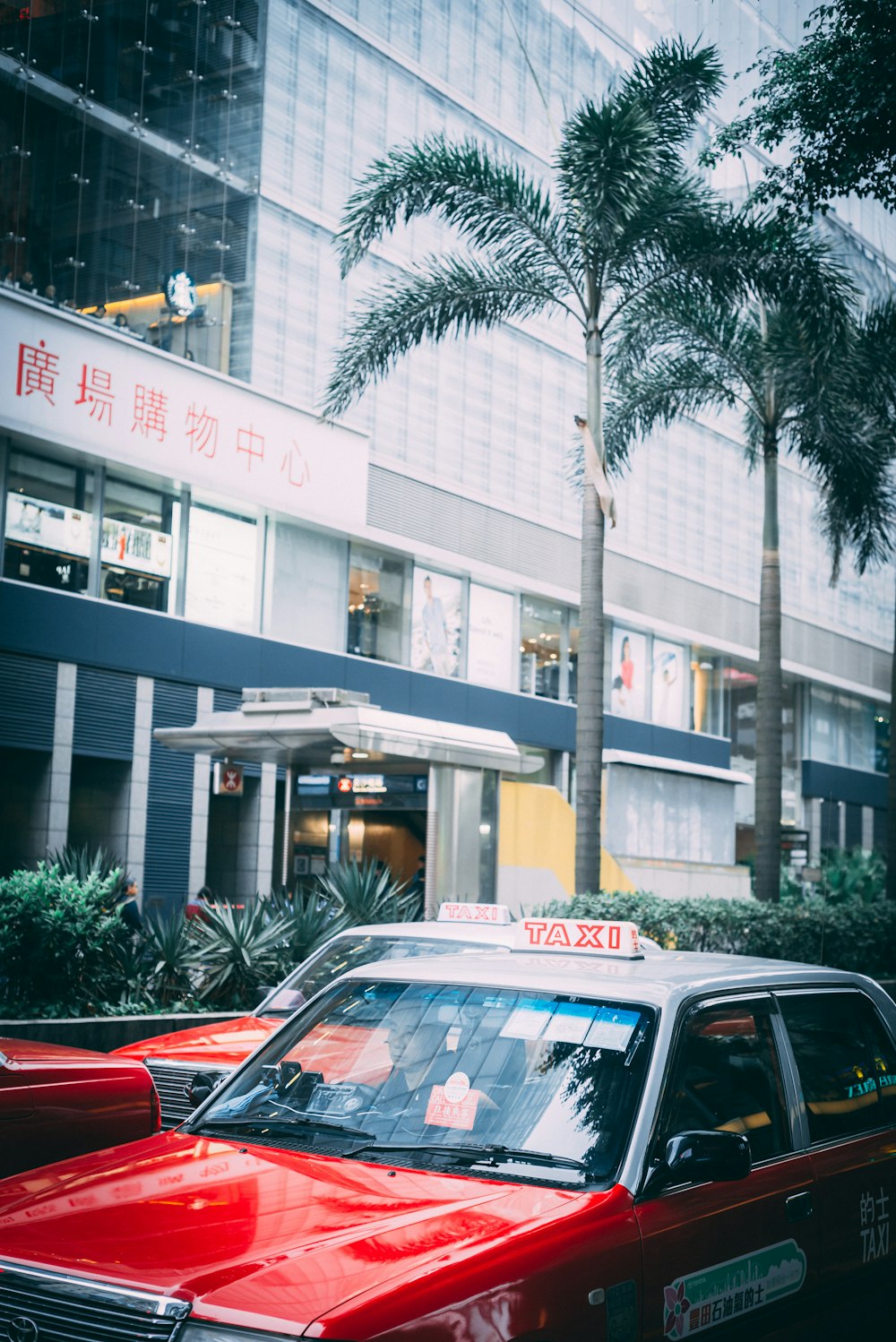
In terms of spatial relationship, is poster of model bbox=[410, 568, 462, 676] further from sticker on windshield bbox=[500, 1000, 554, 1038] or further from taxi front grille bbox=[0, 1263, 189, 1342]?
taxi front grille bbox=[0, 1263, 189, 1342]

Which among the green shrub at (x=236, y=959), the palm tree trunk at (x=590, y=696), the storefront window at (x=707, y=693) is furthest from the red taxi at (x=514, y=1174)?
the storefront window at (x=707, y=693)

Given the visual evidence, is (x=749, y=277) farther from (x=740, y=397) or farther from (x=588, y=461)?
(x=740, y=397)

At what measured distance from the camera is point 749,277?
A: 57.3ft

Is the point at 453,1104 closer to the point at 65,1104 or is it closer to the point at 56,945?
the point at 65,1104

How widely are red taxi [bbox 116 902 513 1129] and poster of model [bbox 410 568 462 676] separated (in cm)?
2256

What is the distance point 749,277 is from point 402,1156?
607 inches

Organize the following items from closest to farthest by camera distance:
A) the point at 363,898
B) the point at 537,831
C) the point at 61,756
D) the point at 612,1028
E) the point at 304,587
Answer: the point at 612,1028, the point at 363,898, the point at 61,756, the point at 537,831, the point at 304,587

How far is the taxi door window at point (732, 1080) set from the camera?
4.17 m

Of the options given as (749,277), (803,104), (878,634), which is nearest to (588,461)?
(749,277)

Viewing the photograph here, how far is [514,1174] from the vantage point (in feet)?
12.5

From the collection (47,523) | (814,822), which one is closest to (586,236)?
(47,523)

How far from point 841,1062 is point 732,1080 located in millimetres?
791

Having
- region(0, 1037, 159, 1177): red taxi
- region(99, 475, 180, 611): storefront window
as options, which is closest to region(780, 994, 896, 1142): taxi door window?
region(0, 1037, 159, 1177): red taxi

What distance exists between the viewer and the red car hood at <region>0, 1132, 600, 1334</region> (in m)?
3.08
